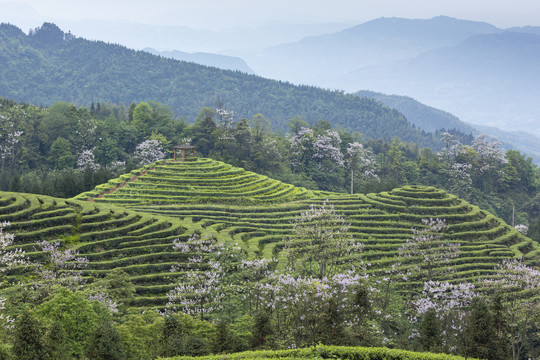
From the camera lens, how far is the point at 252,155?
4003 inches

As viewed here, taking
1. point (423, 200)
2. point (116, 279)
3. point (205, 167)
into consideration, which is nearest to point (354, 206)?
point (423, 200)

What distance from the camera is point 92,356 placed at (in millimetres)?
22125

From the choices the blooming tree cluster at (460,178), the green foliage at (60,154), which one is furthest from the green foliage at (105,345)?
the blooming tree cluster at (460,178)

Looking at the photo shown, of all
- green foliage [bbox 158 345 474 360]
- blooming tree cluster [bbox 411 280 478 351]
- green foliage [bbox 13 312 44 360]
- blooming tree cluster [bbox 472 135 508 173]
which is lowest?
blooming tree cluster [bbox 411 280 478 351]

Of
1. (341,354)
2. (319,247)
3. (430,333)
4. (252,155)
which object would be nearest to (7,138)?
(252,155)

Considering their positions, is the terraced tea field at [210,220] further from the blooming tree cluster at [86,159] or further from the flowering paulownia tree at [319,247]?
the blooming tree cluster at [86,159]

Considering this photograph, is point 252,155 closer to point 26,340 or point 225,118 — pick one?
point 225,118

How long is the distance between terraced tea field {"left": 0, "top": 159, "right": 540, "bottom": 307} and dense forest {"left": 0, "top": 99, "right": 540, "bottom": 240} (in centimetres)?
2188

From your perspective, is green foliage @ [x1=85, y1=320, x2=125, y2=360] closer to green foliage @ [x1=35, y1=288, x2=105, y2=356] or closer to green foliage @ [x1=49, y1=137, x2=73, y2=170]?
green foliage @ [x1=35, y1=288, x2=105, y2=356]

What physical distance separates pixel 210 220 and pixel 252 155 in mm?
51275

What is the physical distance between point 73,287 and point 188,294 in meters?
6.24

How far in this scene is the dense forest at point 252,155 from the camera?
300 ft

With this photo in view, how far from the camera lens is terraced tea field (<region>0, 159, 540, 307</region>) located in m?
38.7

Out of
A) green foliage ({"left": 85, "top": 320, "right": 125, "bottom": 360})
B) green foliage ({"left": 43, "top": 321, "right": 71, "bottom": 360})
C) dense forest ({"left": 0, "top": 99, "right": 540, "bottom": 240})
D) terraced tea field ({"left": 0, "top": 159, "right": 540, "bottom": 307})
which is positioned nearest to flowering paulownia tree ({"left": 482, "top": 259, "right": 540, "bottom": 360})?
terraced tea field ({"left": 0, "top": 159, "right": 540, "bottom": 307})
